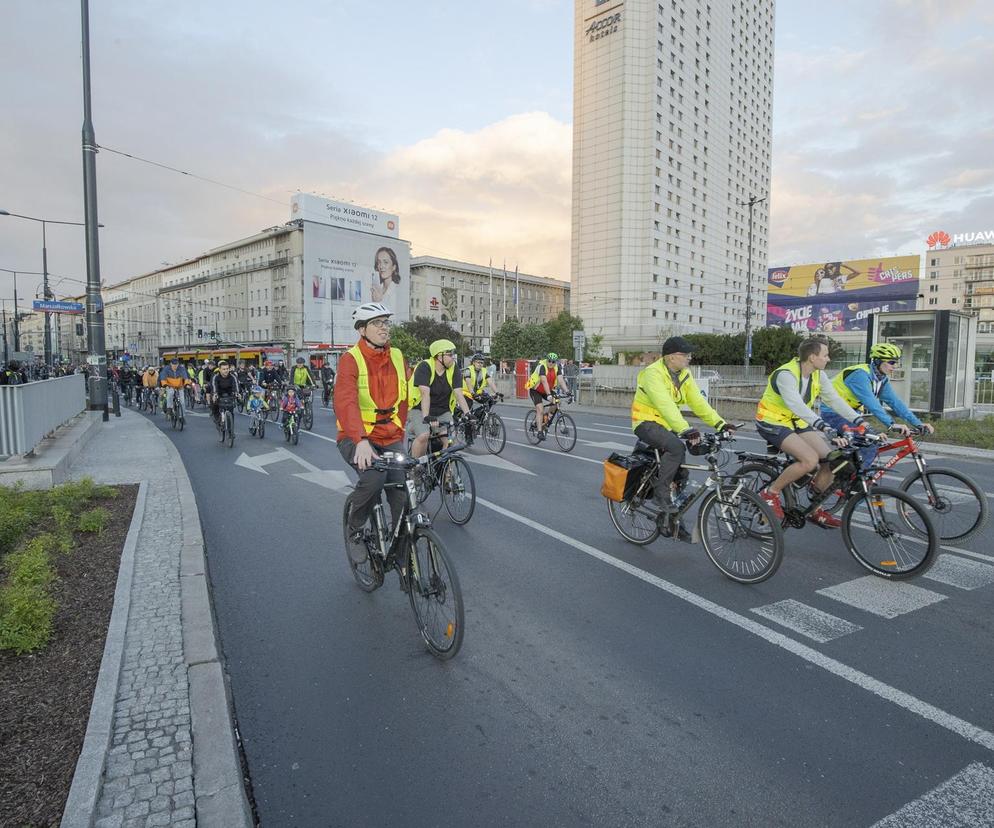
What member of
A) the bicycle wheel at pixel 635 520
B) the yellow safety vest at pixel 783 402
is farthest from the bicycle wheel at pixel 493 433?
the yellow safety vest at pixel 783 402

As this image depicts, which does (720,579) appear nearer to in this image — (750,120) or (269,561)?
(269,561)

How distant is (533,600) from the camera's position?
15.4 ft

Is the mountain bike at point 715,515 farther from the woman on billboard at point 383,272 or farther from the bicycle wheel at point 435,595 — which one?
the woman on billboard at point 383,272

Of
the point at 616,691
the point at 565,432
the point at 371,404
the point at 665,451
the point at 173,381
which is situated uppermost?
the point at 371,404

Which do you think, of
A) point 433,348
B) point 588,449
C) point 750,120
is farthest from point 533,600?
point 750,120

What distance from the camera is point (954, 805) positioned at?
2.50 m

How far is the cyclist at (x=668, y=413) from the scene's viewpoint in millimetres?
5367

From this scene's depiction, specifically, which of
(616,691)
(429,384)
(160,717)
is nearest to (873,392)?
(616,691)

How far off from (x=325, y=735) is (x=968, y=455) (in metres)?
12.6

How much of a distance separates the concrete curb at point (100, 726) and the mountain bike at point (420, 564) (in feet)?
5.10

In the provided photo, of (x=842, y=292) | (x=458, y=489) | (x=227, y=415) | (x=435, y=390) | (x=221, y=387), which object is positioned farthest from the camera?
(x=842, y=292)

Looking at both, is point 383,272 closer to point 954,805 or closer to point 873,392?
point 873,392

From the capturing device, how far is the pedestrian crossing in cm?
415

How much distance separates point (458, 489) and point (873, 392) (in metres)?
4.29
